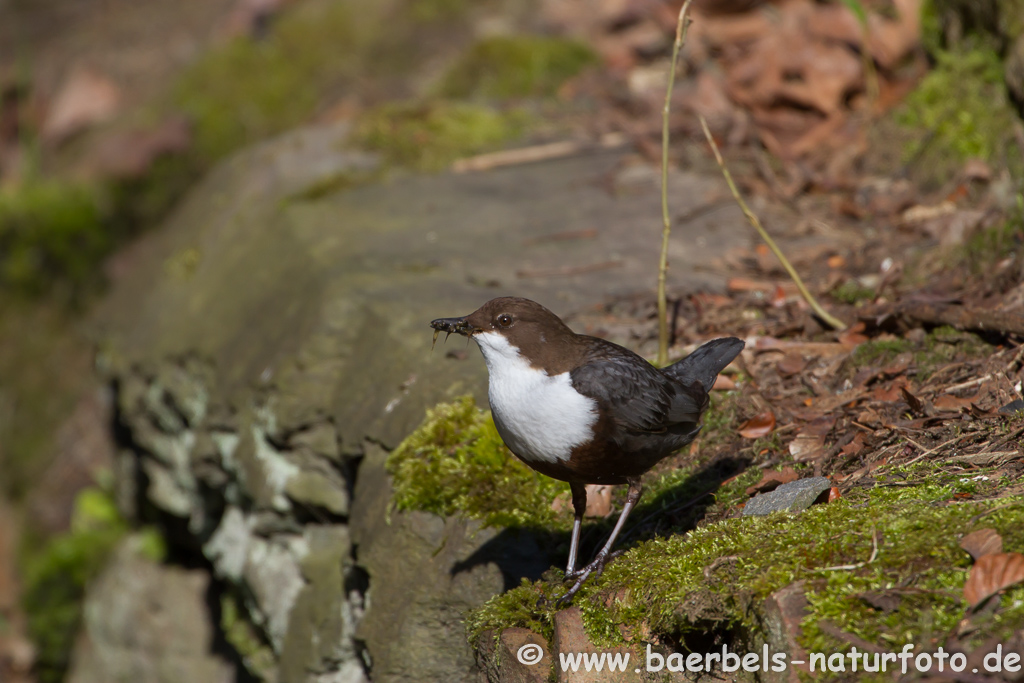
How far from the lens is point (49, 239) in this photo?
8602mm

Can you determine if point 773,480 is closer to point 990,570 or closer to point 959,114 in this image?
point 990,570

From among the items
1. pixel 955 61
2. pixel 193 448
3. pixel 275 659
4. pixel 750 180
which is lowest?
pixel 275 659

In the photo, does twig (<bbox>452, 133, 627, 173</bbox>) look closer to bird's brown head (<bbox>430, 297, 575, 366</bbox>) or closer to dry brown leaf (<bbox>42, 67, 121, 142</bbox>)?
bird's brown head (<bbox>430, 297, 575, 366</bbox>)

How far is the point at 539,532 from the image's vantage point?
3.48 metres

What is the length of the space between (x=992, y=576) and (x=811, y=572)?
1.46 ft

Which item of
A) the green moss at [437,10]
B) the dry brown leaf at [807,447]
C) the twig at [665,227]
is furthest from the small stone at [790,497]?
the green moss at [437,10]

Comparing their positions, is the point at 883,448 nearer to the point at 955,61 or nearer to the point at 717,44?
the point at 955,61

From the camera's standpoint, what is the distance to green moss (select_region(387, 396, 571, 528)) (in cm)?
356

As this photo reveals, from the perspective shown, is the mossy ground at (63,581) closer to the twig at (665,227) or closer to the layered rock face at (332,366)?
the layered rock face at (332,366)

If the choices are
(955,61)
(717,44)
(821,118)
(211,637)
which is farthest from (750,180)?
(211,637)

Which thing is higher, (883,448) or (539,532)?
(883,448)

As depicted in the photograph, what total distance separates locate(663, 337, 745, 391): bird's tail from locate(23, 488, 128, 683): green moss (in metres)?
6.14

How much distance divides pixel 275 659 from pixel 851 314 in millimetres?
3642

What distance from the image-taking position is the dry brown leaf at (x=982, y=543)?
2271mm
